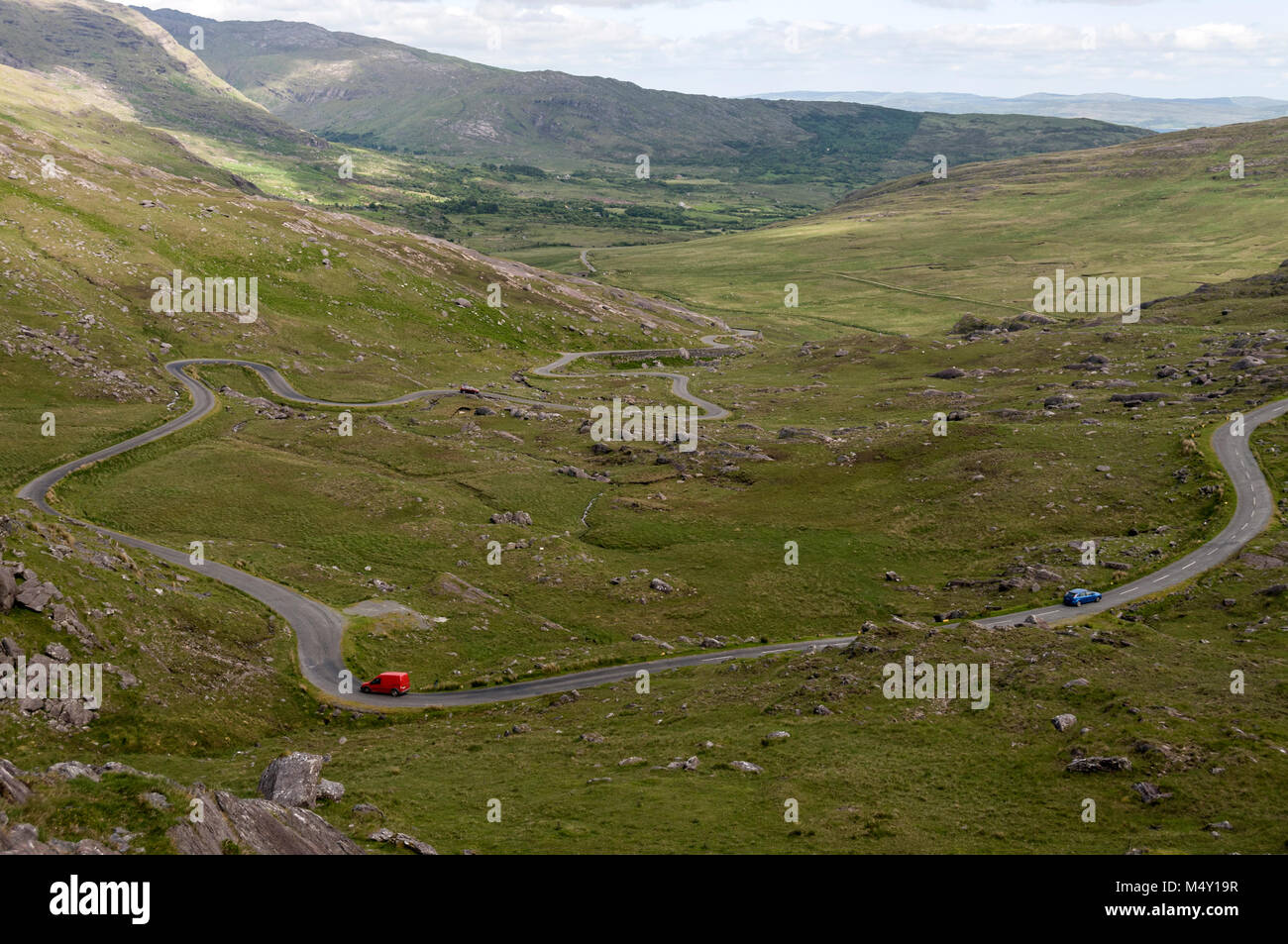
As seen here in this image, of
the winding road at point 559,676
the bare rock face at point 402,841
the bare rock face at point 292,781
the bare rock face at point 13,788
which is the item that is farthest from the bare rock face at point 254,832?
the winding road at point 559,676

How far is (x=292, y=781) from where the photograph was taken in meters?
36.4

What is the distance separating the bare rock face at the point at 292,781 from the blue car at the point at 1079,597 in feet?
190

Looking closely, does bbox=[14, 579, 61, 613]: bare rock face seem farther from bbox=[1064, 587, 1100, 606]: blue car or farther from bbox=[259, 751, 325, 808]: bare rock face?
bbox=[1064, 587, 1100, 606]: blue car

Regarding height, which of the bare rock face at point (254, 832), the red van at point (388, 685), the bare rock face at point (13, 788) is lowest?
the red van at point (388, 685)

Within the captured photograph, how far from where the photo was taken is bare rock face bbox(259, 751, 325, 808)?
1401 inches

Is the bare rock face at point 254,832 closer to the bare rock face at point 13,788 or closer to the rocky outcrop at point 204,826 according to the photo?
the rocky outcrop at point 204,826

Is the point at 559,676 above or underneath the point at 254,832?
underneath

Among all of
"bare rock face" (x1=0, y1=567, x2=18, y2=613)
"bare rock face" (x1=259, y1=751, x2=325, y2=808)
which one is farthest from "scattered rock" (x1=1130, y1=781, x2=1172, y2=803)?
"bare rock face" (x1=0, y1=567, x2=18, y2=613)

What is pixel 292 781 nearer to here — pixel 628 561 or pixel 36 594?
pixel 36 594

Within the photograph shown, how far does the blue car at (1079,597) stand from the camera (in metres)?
69.0

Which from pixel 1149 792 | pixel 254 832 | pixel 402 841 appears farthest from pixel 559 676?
pixel 1149 792

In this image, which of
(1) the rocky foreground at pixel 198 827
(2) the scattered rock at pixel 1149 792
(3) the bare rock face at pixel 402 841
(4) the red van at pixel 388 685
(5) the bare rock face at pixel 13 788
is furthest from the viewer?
(4) the red van at pixel 388 685

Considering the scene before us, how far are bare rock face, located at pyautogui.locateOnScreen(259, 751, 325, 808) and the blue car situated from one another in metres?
57.8

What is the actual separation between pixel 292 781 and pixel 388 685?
870 inches
